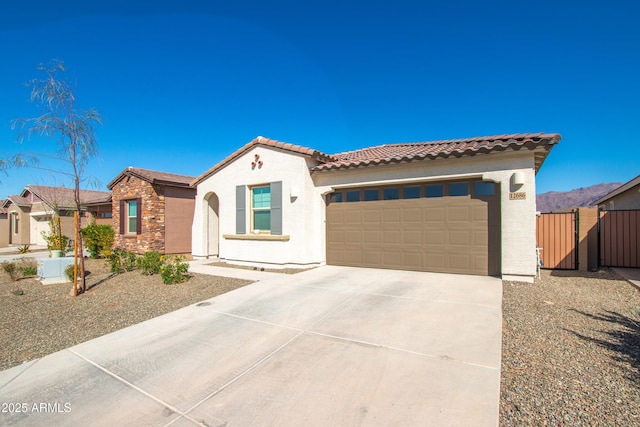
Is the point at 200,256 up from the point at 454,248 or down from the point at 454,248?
down

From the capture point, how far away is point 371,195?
30.0 ft

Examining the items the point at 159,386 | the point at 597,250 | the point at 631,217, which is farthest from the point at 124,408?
the point at 631,217

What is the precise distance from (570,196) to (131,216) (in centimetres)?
12384

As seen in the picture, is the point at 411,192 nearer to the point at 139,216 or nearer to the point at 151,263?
the point at 151,263

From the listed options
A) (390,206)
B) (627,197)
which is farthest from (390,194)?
(627,197)

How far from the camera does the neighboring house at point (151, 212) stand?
1312 cm

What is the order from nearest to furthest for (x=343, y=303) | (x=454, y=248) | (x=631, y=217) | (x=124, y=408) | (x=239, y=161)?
(x=124, y=408)
(x=343, y=303)
(x=454, y=248)
(x=631, y=217)
(x=239, y=161)

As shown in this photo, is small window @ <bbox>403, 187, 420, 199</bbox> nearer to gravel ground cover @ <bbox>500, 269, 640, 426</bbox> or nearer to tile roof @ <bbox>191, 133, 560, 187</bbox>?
tile roof @ <bbox>191, 133, 560, 187</bbox>

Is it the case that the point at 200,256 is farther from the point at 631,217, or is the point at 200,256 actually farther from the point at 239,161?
the point at 631,217

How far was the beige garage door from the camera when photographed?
7.54m

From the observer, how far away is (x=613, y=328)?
426 centimetres

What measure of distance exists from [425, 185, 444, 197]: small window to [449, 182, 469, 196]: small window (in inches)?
9.1

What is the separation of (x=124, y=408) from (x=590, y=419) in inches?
160

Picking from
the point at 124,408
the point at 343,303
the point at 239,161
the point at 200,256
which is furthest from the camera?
the point at 200,256
